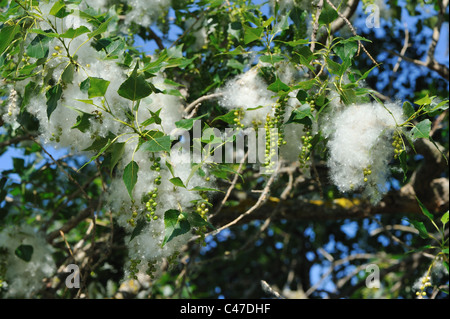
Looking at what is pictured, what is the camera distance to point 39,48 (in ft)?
5.51

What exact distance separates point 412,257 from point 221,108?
173cm

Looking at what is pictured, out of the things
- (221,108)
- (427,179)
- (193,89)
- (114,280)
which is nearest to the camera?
(221,108)

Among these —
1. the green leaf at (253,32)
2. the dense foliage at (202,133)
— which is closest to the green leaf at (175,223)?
the dense foliage at (202,133)

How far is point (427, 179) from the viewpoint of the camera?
297 centimetres

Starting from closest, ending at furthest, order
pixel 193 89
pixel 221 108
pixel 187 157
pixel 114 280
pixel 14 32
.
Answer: pixel 14 32 → pixel 187 157 → pixel 221 108 → pixel 193 89 → pixel 114 280

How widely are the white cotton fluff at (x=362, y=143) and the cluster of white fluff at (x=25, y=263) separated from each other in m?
1.65

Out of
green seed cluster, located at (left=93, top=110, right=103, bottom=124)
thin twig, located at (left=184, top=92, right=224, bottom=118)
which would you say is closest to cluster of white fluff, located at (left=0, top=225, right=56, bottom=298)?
thin twig, located at (left=184, top=92, right=224, bottom=118)

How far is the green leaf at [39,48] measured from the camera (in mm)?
1671

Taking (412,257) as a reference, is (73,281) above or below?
above

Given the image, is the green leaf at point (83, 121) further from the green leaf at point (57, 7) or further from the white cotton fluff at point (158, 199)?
the green leaf at point (57, 7)
